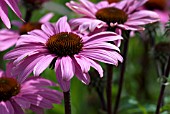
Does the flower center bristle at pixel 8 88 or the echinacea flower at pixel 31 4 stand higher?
the echinacea flower at pixel 31 4

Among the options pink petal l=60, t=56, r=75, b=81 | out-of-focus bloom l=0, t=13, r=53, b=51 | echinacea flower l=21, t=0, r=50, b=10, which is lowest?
pink petal l=60, t=56, r=75, b=81

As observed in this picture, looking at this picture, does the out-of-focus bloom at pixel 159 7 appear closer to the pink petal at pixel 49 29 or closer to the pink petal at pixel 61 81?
the pink petal at pixel 49 29

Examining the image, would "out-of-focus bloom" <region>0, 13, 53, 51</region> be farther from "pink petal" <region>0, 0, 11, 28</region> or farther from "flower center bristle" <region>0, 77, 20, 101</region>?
"pink petal" <region>0, 0, 11, 28</region>

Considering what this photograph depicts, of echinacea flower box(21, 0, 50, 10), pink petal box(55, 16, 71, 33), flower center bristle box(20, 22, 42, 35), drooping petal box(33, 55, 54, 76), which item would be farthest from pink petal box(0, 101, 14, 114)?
echinacea flower box(21, 0, 50, 10)

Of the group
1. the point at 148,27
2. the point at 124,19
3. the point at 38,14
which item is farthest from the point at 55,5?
the point at 124,19

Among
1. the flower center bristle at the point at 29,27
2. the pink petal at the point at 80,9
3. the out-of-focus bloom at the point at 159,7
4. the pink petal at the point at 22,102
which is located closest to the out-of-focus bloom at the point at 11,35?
the flower center bristle at the point at 29,27

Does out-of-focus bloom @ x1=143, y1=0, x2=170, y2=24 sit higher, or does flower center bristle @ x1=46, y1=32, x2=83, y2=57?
flower center bristle @ x1=46, y1=32, x2=83, y2=57
